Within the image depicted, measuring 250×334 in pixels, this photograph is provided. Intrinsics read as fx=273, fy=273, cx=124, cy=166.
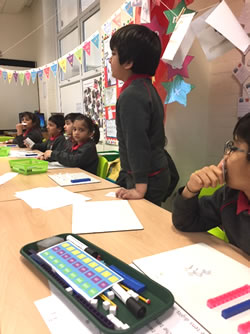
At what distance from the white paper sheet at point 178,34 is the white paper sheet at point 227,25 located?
183 mm

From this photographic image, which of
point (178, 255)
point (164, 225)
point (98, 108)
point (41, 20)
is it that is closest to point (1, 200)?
point (164, 225)

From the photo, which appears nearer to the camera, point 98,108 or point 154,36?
point 154,36

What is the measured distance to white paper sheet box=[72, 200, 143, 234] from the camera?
0.85 metres

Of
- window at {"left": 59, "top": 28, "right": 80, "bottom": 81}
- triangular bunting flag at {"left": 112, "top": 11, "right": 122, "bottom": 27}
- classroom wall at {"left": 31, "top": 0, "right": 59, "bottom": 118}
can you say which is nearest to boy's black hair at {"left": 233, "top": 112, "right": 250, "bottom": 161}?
triangular bunting flag at {"left": 112, "top": 11, "right": 122, "bottom": 27}

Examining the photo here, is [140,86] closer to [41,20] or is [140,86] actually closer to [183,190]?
[183,190]

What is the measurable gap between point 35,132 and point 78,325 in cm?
322

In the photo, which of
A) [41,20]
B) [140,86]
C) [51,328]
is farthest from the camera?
[41,20]

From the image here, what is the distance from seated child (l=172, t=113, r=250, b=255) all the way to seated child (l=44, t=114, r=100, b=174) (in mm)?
1276

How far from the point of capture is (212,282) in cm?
56

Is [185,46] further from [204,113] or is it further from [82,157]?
[82,157]

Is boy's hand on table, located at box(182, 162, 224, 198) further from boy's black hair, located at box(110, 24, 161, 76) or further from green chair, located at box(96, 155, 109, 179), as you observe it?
green chair, located at box(96, 155, 109, 179)

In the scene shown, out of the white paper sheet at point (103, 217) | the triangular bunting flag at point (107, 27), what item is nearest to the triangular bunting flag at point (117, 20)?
the triangular bunting flag at point (107, 27)

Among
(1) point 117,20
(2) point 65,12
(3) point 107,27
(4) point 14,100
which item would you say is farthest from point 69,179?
(4) point 14,100

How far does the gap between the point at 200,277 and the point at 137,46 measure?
3.11ft
